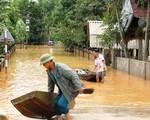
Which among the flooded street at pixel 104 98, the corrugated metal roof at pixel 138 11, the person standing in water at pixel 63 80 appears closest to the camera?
→ the person standing in water at pixel 63 80

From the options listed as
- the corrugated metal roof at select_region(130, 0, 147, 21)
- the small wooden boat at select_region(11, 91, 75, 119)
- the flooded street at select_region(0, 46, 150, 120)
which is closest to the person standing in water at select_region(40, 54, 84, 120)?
the small wooden boat at select_region(11, 91, 75, 119)

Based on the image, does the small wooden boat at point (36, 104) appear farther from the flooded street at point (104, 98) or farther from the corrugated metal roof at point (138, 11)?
the corrugated metal roof at point (138, 11)

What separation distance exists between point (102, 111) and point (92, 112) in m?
0.27

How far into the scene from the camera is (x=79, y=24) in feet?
123

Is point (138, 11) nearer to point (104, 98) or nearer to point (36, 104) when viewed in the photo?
point (104, 98)

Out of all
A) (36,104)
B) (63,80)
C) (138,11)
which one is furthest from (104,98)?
(138,11)

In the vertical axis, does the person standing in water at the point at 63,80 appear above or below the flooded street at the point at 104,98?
above

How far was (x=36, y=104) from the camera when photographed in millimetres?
6930

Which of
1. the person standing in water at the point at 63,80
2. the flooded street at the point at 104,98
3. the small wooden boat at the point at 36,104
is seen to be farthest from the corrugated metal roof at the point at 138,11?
the person standing in water at the point at 63,80

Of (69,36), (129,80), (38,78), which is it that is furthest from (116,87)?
(69,36)

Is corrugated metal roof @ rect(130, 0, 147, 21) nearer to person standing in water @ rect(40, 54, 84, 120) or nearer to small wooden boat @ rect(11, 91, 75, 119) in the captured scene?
small wooden boat @ rect(11, 91, 75, 119)

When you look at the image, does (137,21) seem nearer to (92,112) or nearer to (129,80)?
(129,80)

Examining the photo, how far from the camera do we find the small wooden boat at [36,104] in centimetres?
684

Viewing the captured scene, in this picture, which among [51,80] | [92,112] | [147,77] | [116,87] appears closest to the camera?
[51,80]
